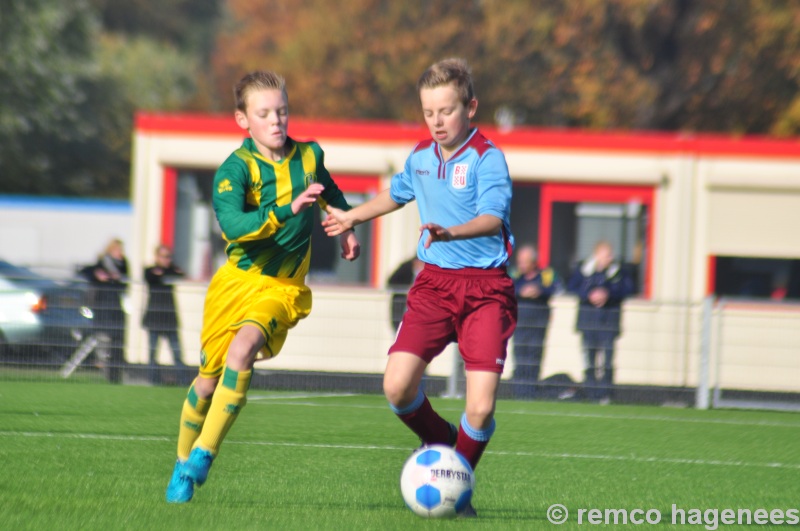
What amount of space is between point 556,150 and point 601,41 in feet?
50.6

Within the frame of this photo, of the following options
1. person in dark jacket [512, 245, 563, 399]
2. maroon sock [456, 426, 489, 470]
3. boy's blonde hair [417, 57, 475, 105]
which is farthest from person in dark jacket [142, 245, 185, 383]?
boy's blonde hair [417, 57, 475, 105]

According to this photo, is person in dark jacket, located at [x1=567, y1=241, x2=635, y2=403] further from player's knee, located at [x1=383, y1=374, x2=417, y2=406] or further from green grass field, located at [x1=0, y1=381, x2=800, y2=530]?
player's knee, located at [x1=383, y1=374, x2=417, y2=406]

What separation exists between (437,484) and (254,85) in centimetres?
209

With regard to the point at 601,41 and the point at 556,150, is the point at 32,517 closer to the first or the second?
the point at 556,150

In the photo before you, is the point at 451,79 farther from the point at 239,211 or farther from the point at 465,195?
the point at 239,211

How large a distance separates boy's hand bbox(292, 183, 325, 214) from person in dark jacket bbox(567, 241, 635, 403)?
8963mm

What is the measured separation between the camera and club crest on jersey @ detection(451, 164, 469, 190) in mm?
6363

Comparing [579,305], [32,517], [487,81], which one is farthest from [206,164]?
[487,81]

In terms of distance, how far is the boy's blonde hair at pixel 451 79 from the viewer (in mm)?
6297

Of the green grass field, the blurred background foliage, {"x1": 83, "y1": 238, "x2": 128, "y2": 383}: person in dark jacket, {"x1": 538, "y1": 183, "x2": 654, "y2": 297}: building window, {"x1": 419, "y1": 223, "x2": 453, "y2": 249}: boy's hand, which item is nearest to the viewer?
{"x1": 419, "y1": 223, "x2": 453, "y2": 249}: boy's hand

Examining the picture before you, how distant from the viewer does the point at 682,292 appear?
1661cm

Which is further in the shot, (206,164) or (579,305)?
(206,164)

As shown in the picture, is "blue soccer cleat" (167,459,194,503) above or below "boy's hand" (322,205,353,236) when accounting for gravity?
below

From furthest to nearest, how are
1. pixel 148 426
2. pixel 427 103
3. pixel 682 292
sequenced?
pixel 682 292 < pixel 148 426 < pixel 427 103
